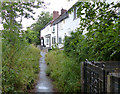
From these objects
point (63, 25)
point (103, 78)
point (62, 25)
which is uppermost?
point (62, 25)

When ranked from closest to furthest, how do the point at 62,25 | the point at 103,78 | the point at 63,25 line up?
the point at 103,78 < the point at 63,25 < the point at 62,25

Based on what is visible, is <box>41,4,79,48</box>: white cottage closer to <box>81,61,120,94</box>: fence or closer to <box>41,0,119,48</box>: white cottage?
<box>41,0,119,48</box>: white cottage

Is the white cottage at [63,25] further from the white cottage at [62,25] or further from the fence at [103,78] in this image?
the fence at [103,78]

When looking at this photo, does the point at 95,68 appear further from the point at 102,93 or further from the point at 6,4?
Answer: the point at 6,4

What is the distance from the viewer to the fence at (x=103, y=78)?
207 centimetres

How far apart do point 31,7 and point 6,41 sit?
3.77 ft

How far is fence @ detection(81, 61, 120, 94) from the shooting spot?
2.07 meters

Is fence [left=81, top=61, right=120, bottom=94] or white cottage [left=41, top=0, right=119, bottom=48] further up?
white cottage [left=41, top=0, right=119, bottom=48]

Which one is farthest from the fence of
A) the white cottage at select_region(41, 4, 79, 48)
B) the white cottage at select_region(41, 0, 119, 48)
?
the white cottage at select_region(41, 4, 79, 48)

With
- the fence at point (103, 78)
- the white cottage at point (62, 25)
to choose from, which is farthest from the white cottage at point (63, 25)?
the fence at point (103, 78)

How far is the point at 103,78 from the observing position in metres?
2.47

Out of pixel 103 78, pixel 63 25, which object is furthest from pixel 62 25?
pixel 103 78

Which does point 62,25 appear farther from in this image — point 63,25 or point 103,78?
point 103,78

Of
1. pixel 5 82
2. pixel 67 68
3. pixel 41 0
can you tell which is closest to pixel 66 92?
pixel 67 68
